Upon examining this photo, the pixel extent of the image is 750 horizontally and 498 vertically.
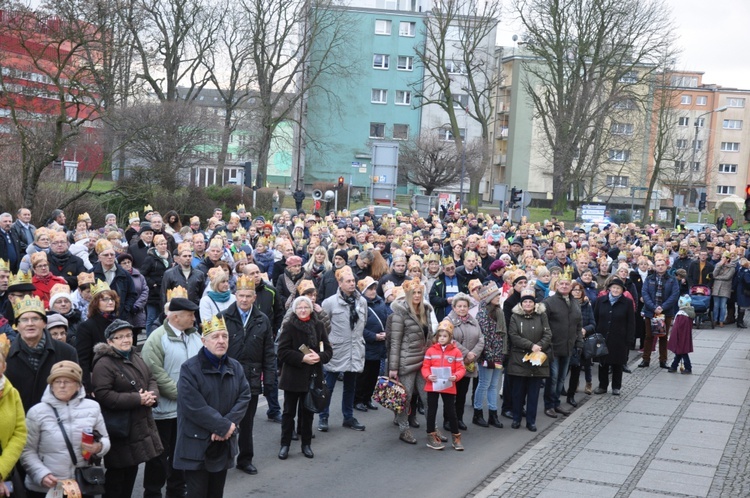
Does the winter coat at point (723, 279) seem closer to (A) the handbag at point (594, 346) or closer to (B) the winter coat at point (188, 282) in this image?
(A) the handbag at point (594, 346)

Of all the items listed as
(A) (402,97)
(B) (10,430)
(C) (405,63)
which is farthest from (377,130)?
(B) (10,430)

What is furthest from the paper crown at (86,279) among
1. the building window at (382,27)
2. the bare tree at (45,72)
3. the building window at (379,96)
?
the building window at (382,27)

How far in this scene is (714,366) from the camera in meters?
16.3

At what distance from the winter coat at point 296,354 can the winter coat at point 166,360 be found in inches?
64.0

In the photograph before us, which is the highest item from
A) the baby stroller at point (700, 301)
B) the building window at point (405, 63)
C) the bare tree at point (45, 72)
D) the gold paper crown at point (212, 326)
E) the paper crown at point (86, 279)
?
the building window at point (405, 63)

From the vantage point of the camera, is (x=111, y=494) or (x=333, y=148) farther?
(x=333, y=148)

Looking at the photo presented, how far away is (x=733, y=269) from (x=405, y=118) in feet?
161

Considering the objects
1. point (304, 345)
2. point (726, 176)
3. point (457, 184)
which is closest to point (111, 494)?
point (304, 345)

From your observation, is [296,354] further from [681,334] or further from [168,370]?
[681,334]

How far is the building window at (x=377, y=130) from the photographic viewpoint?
6875 centimetres

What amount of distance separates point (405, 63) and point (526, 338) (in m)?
60.6

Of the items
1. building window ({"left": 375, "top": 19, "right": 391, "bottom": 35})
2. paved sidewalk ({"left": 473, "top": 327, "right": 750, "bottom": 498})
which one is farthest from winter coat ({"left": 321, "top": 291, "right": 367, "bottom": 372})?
building window ({"left": 375, "top": 19, "right": 391, "bottom": 35})

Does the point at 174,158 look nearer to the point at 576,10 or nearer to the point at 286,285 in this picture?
the point at 286,285

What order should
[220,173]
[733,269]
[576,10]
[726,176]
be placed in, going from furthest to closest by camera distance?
1. [726,176]
2. [576,10]
3. [220,173]
4. [733,269]
